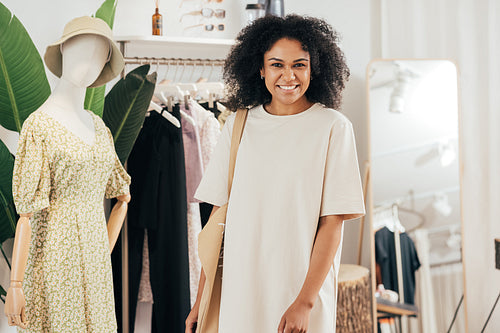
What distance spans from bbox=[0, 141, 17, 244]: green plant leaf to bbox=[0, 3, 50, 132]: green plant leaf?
15 centimetres

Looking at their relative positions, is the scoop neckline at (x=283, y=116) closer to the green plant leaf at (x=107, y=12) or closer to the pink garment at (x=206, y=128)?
the pink garment at (x=206, y=128)

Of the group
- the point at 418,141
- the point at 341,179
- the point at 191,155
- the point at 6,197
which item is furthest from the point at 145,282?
the point at 418,141

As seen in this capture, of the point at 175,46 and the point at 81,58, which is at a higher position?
the point at 175,46

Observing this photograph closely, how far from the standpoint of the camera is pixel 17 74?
217 centimetres

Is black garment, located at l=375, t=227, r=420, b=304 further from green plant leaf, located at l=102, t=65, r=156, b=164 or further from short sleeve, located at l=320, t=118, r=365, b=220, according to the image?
short sleeve, located at l=320, t=118, r=365, b=220

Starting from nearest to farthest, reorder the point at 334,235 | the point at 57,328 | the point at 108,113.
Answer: the point at 334,235
the point at 57,328
the point at 108,113

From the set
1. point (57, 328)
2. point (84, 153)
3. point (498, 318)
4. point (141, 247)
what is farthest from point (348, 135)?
point (498, 318)

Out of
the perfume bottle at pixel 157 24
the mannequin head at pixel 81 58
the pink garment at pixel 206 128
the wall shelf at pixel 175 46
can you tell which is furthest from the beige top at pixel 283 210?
the perfume bottle at pixel 157 24

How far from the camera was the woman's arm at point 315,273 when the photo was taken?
1.39 m

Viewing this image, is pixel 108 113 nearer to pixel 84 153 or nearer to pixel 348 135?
pixel 84 153

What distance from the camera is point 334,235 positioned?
1.45 m

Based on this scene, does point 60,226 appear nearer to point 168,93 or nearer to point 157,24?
point 168,93

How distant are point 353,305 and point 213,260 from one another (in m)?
1.45

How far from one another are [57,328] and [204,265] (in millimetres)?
639
